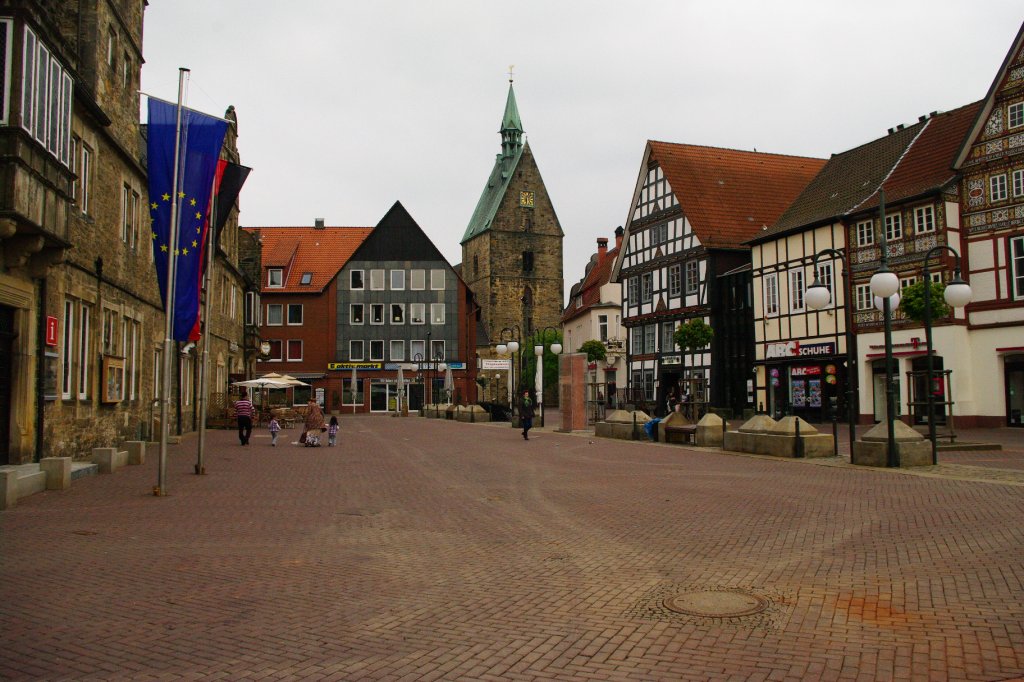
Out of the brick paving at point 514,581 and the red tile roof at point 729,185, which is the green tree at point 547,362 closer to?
the red tile roof at point 729,185

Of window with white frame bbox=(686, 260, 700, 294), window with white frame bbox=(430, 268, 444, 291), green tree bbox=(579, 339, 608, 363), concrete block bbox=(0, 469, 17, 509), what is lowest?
concrete block bbox=(0, 469, 17, 509)

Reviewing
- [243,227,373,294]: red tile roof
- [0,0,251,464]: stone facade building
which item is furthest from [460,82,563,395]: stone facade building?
[0,0,251,464]: stone facade building

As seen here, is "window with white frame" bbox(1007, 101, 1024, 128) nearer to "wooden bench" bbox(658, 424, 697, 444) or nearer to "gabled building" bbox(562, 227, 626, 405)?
"wooden bench" bbox(658, 424, 697, 444)

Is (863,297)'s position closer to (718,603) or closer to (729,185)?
(729,185)

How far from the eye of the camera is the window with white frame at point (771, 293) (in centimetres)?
4222

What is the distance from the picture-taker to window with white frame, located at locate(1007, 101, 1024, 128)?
102 feet

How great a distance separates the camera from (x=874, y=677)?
5012mm

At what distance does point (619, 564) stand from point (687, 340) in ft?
114

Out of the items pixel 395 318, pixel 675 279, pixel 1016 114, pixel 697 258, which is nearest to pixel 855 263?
pixel 1016 114

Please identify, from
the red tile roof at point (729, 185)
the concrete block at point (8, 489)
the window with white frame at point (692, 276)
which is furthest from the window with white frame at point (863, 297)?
the concrete block at point (8, 489)

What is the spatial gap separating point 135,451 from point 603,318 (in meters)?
53.9

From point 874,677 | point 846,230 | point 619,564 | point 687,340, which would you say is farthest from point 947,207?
point 874,677

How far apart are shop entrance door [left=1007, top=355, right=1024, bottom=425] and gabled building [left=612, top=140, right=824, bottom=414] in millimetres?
13934

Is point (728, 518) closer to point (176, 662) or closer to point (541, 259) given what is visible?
point (176, 662)
